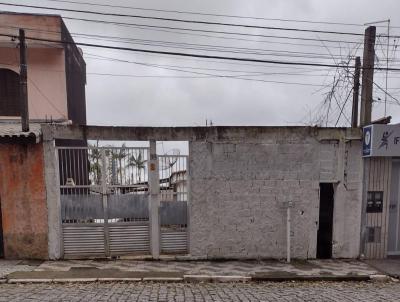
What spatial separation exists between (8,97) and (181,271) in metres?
8.38

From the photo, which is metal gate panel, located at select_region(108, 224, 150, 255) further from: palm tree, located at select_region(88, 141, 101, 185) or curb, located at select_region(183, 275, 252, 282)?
curb, located at select_region(183, 275, 252, 282)

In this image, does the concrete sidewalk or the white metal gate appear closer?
the concrete sidewalk

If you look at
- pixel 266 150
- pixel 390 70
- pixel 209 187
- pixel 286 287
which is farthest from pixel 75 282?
pixel 390 70

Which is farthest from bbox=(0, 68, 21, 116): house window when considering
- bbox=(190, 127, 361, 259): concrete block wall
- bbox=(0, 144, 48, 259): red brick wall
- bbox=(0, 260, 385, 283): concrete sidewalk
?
bbox=(190, 127, 361, 259): concrete block wall

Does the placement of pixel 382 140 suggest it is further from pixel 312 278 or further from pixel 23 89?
pixel 23 89

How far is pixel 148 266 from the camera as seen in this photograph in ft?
22.0

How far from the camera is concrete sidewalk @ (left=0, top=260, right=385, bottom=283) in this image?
19.5 feet

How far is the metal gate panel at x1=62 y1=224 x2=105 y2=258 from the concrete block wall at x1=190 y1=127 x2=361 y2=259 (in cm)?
221

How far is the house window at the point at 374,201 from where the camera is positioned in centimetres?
757

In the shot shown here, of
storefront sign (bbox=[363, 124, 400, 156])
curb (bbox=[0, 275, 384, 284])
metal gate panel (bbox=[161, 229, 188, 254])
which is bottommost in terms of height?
curb (bbox=[0, 275, 384, 284])

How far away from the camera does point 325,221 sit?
761 centimetres

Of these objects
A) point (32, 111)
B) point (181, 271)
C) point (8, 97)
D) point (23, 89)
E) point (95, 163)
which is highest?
point (8, 97)

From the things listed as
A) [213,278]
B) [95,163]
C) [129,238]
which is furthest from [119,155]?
[213,278]

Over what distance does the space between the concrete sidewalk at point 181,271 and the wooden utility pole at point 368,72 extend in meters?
3.76
